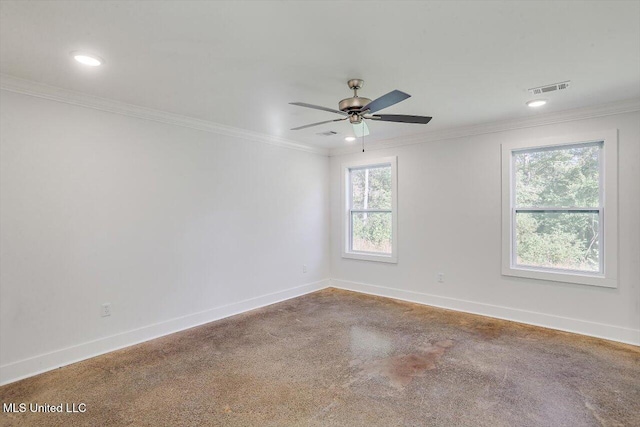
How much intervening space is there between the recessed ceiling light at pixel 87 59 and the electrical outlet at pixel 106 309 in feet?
7.31

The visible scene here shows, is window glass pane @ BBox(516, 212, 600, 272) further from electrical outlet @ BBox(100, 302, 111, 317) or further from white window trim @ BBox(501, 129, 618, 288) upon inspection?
electrical outlet @ BBox(100, 302, 111, 317)

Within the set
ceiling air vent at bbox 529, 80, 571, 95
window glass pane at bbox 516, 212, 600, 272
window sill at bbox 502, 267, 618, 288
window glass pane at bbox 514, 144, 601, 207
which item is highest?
ceiling air vent at bbox 529, 80, 571, 95

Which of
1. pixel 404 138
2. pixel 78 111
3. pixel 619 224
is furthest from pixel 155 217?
pixel 619 224

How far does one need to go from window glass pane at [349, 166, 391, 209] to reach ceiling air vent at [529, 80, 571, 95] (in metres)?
2.44

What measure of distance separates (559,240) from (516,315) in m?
1.05

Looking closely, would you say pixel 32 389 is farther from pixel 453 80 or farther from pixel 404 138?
pixel 404 138

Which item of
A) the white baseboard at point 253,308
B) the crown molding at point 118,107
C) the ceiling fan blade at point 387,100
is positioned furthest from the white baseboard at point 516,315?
the ceiling fan blade at point 387,100

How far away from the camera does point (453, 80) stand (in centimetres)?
280

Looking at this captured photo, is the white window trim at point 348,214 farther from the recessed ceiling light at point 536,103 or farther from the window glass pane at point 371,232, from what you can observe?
the recessed ceiling light at point 536,103

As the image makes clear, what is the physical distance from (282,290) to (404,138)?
3.02m

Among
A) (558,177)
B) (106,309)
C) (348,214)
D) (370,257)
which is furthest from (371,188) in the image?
(106,309)

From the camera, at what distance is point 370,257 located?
17.6 feet

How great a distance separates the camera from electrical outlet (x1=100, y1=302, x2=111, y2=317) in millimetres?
3219

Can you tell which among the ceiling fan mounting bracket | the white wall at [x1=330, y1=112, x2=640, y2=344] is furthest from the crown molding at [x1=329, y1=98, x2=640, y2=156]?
the ceiling fan mounting bracket
